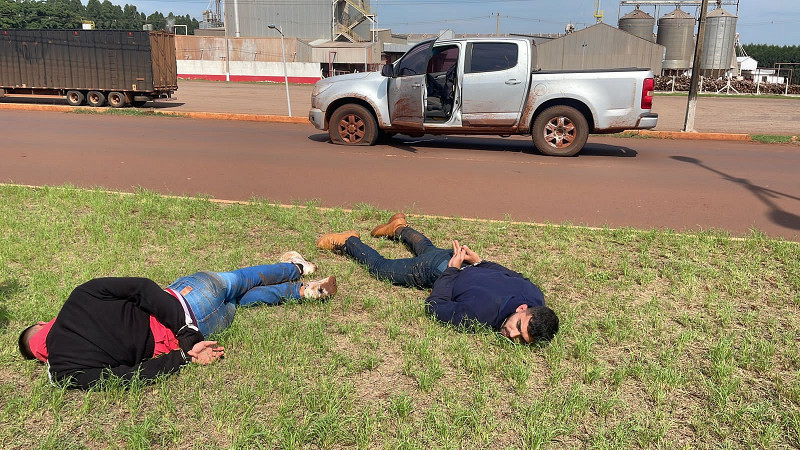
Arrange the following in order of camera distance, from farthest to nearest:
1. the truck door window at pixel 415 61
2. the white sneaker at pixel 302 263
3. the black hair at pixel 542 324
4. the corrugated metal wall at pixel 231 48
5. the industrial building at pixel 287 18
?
the industrial building at pixel 287 18 < the corrugated metal wall at pixel 231 48 < the truck door window at pixel 415 61 < the white sneaker at pixel 302 263 < the black hair at pixel 542 324

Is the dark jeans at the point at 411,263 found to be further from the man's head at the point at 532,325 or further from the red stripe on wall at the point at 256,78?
the red stripe on wall at the point at 256,78

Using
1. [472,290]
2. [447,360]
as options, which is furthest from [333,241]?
[447,360]

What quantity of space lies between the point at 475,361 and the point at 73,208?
17.0 ft

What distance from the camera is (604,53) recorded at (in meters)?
41.8

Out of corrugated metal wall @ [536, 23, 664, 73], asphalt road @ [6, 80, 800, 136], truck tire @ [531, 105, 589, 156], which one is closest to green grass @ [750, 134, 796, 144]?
asphalt road @ [6, 80, 800, 136]

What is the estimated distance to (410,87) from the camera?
10656 millimetres

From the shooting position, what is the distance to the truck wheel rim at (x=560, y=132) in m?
10.8

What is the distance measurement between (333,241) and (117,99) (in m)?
18.8

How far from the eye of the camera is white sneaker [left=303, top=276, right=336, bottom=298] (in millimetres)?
4344

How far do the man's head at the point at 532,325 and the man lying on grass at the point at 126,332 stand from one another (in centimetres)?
173

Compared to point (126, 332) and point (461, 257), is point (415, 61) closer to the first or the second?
point (461, 257)

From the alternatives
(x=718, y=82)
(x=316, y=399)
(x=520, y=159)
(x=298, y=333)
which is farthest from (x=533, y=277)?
(x=718, y=82)

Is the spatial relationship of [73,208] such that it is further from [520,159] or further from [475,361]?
[520,159]

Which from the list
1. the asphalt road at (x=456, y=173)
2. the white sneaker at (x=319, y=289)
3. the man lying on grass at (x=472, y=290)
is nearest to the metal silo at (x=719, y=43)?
the asphalt road at (x=456, y=173)
